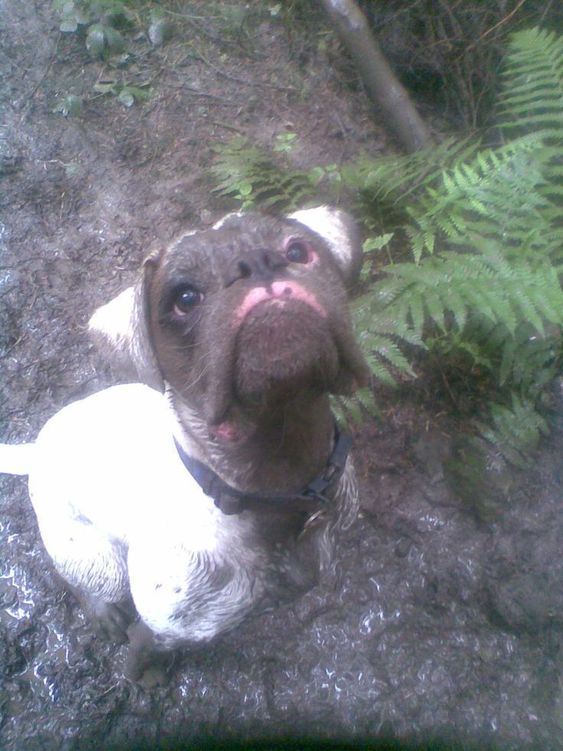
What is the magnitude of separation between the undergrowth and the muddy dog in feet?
2.60

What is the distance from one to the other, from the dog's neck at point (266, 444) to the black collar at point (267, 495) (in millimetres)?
21

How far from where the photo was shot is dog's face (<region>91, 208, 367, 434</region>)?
1.36 metres

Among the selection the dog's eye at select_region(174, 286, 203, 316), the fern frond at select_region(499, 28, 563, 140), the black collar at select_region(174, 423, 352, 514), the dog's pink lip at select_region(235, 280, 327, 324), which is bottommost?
the fern frond at select_region(499, 28, 563, 140)

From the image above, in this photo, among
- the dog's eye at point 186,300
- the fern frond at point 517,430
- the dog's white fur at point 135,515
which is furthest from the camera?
the fern frond at point 517,430

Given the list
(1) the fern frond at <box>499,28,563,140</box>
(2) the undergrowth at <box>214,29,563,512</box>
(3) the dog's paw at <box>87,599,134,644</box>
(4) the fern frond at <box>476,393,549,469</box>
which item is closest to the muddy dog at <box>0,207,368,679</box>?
(3) the dog's paw at <box>87,599,134,644</box>

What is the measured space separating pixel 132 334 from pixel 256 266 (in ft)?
1.56

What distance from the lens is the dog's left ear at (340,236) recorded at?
1.88 meters

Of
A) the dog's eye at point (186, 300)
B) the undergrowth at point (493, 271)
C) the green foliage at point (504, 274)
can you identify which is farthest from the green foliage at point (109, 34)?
the dog's eye at point (186, 300)

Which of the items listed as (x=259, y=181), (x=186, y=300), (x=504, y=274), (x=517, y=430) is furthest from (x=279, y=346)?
(x=259, y=181)

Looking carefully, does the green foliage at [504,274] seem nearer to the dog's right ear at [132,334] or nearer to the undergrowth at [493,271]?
the undergrowth at [493,271]

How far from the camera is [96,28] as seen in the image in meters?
4.19

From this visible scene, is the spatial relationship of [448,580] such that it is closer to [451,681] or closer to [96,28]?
[451,681]

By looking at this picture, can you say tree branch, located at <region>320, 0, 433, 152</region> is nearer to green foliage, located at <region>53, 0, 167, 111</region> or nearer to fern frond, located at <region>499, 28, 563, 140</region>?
fern frond, located at <region>499, 28, 563, 140</region>

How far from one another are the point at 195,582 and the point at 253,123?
3404 mm
